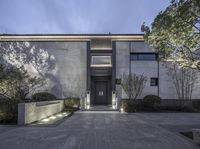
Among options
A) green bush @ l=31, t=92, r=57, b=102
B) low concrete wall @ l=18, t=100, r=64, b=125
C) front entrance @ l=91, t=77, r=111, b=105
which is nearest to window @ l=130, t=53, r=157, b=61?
front entrance @ l=91, t=77, r=111, b=105

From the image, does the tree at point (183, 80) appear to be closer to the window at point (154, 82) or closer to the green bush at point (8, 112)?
the window at point (154, 82)

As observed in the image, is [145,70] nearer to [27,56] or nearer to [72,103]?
[72,103]

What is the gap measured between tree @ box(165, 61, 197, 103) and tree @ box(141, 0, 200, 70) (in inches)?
498

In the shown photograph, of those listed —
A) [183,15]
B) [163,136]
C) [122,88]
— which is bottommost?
[163,136]

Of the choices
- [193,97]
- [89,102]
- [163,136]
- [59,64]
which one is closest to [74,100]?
[89,102]

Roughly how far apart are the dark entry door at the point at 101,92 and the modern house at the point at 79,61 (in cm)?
217

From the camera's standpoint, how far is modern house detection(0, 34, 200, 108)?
22969 millimetres

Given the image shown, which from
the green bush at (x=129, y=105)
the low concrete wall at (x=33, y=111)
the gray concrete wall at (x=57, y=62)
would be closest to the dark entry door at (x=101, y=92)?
the gray concrete wall at (x=57, y=62)

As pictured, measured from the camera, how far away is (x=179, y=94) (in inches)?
886

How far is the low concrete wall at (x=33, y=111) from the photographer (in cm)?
1145

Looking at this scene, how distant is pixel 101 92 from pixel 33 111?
1374cm

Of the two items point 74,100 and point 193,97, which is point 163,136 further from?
point 193,97

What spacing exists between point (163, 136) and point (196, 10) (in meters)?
4.68

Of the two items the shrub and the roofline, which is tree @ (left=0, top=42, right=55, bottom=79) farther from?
the shrub
